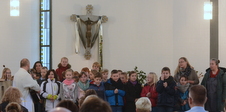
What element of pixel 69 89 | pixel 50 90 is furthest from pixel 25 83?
pixel 69 89

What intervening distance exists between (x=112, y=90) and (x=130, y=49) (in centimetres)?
489

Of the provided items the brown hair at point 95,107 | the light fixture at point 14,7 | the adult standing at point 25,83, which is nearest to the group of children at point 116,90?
the adult standing at point 25,83

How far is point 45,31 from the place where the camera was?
557 inches

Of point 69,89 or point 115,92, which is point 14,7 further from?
point 115,92

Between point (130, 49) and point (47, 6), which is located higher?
point (47, 6)

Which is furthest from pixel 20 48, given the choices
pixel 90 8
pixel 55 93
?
pixel 55 93

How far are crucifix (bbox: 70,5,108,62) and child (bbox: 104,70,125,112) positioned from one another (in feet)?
14.4

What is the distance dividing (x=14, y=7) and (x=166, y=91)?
5890mm

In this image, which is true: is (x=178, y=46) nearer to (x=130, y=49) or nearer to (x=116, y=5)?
(x=130, y=49)

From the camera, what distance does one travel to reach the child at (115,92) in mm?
9157

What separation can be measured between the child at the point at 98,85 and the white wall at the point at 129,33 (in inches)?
187

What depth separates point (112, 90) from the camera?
30.0ft

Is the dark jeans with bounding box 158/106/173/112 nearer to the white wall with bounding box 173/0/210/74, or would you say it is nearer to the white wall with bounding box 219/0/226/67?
the white wall with bounding box 219/0/226/67

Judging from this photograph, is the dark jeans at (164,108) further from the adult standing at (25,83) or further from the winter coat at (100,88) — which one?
the adult standing at (25,83)
